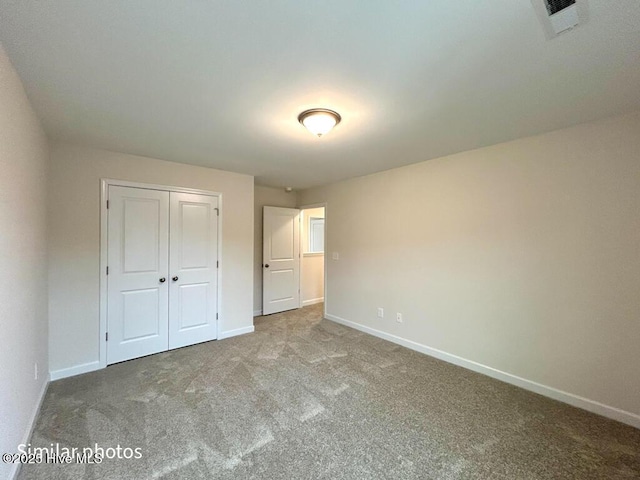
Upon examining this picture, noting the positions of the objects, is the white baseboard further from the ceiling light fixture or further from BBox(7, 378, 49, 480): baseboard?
the ceiling light fixture

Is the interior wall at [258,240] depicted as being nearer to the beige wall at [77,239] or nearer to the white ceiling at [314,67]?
the beige wall at [77,239]

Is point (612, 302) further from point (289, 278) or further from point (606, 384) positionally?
point (289, 278)

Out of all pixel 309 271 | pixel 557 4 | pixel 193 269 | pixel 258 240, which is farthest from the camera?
pixel 309 271

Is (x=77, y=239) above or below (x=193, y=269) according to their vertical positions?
above

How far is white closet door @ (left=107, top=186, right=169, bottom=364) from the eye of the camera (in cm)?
302

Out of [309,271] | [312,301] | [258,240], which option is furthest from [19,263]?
[312,301]

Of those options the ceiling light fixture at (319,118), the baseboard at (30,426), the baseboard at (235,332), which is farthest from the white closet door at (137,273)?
the ceiling light fixture at (319,118)

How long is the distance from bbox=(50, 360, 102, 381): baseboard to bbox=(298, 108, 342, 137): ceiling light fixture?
3.34 meters

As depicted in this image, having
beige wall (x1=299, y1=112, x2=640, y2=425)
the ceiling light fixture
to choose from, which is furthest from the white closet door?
beige wall (x1=299, y1=112, x2=640, y2=425)

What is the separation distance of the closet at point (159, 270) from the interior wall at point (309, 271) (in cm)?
218

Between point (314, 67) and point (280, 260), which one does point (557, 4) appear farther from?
point (280, 260)

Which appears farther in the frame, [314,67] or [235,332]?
[235,332]

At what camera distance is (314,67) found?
153 centimetres

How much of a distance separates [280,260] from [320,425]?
3.36 metres
